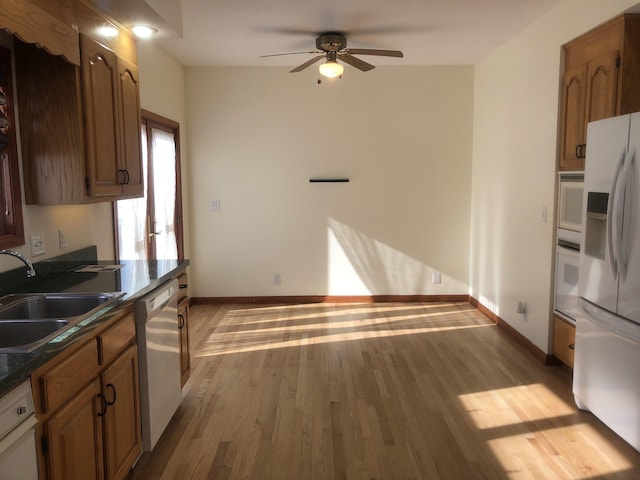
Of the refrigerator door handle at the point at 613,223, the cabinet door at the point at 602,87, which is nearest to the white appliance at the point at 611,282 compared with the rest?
the refrigerator door handle at the point at 613,223

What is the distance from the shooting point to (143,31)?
3.15 m

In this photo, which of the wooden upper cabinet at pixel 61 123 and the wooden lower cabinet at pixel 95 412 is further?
the wooden upper cabinet at pixel 61 123

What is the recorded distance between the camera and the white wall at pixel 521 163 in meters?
3.87

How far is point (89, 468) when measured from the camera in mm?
1939

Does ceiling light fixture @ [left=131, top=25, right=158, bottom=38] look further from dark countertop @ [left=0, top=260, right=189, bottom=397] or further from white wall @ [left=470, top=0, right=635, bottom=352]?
white wall @ [left=470, top=0, right=635, bottom=352]

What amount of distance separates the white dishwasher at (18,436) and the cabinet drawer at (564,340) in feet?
10.7

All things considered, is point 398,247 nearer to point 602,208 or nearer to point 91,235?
point 602,208

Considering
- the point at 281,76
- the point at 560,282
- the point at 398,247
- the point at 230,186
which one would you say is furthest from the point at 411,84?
the point at 560,282

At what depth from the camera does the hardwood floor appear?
2.61m

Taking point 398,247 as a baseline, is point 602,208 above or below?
above

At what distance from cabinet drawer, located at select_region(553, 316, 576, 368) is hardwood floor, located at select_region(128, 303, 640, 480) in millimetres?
153

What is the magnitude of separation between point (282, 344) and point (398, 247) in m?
2.08

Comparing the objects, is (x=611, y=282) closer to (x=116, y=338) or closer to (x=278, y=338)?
(x=116, y=338)

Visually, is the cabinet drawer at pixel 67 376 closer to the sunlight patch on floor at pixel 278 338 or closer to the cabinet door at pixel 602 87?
the sunlight patch on floor at pixel 278 338
